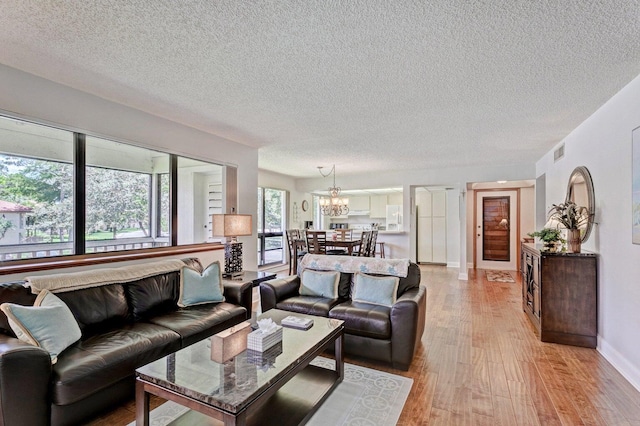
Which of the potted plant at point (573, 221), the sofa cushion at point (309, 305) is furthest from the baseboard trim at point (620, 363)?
the sofa cushion at point (309, 305)

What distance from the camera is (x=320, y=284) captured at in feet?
11.2

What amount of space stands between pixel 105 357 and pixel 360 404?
65.4 inches

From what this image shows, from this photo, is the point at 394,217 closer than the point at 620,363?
No

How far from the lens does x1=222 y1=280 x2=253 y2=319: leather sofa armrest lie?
325 centimetres

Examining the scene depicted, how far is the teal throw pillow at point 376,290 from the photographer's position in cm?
305

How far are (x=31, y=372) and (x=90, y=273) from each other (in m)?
1.04

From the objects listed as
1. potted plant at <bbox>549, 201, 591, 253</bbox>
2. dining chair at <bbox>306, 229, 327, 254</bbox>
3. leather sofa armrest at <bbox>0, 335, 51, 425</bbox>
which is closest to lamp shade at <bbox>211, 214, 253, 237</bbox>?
dining chair at <bbox>306, 229, 327, 254</bbox>

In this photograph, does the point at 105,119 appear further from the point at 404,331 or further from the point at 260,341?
the point at 404,331

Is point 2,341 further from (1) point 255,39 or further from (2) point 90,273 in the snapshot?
(1) point 255,39

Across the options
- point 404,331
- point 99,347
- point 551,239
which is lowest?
point 404,331

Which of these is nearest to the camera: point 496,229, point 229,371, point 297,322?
point 229,371

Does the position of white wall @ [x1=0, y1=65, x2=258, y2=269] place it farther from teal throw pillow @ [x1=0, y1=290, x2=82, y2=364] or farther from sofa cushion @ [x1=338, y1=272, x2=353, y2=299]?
sofa cushion @ [x1=338, y1=272, x2=353, y2=299]

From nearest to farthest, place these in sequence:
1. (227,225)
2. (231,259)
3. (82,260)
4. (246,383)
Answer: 1. (246,383)
2. (82,260)
3. (227,225)
4. (231,259)

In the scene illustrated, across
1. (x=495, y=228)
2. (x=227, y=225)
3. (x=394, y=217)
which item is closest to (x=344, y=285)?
(x=227, y=225)
